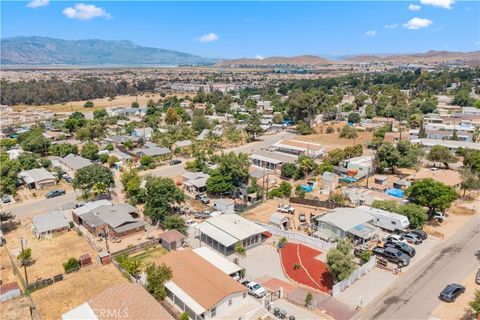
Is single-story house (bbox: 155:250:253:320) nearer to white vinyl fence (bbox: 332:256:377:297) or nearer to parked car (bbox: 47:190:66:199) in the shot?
white vinyl fence (bbox: 332:256:377:297)

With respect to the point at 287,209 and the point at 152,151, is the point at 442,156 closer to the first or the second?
the point at 287,209

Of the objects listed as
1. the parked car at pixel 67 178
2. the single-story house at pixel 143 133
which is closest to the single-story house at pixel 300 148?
the single-story house at pixel 143 133

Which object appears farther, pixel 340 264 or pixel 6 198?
pixel 6 198

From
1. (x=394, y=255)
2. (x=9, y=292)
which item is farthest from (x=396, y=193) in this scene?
(x=9, y=292)

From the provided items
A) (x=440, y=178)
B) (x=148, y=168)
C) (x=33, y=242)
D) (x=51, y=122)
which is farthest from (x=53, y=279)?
(x=51, y=122)

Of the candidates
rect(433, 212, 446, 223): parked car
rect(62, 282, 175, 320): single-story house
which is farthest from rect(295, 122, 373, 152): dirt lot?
rect(62, 282, 175, 320): single-story house

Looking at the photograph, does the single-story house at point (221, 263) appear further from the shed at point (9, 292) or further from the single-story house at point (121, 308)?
the shed at point (9, 292)
